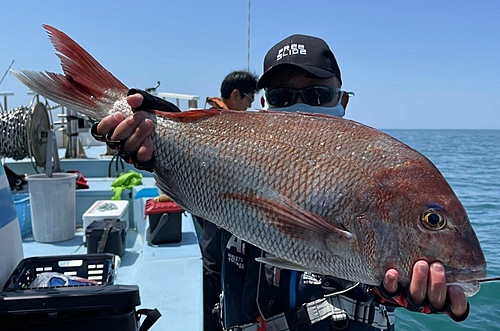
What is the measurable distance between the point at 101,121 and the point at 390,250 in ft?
3.52

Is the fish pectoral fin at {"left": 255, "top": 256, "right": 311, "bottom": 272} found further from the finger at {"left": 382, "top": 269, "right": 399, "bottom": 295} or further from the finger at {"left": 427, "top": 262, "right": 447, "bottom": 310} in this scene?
the finger at {"left": 427, "top": 262, "right": 447, "bottom": 310}

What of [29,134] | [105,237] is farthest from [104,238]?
[29,134]

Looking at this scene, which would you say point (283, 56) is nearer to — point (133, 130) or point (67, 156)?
point (133, 130)

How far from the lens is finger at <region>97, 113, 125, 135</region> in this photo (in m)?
1.54

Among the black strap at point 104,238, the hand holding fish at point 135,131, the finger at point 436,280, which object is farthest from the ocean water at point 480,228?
the hand holding fish at point 135,131

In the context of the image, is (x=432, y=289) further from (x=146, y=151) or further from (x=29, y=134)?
(x=29, y=134)

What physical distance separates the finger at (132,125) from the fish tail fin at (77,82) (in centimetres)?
11

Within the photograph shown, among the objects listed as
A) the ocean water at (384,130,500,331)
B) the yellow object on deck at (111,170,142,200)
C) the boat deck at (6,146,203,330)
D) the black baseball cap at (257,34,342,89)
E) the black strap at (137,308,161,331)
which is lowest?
the ocean water at (384,130,500,331)

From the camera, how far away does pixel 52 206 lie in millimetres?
4633

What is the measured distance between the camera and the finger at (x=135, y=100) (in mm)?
1553

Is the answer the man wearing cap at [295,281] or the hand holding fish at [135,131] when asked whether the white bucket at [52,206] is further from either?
the hand holding fish at [135,131]

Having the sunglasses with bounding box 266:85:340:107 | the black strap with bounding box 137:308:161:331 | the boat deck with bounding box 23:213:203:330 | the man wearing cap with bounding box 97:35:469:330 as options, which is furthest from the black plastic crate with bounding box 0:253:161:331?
the sunglasses with bounding box 266:85:340:107

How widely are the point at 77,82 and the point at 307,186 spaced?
2.96 feet

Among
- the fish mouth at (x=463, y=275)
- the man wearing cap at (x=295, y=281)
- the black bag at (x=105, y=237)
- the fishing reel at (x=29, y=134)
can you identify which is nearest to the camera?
the fish mouth at (x=463, y=275)
